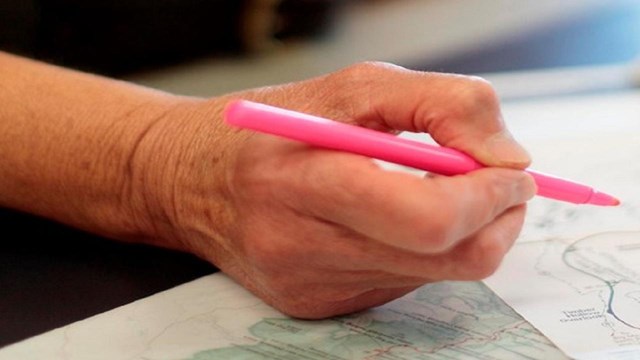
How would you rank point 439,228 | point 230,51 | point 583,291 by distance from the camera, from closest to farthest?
point 439,228 → point 583,291 → point 230,51

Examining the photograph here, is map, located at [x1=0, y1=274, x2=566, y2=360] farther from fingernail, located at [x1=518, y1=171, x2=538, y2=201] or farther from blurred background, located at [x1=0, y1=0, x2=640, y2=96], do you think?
blurred background, located at [x1=0, y1=0, x2=640, y2=96]

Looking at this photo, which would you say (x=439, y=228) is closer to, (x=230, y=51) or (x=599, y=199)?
(x=599, y=199)

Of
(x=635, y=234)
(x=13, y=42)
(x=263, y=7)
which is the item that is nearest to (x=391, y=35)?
(x=263, y=7)

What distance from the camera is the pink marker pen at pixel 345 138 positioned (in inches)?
15.8

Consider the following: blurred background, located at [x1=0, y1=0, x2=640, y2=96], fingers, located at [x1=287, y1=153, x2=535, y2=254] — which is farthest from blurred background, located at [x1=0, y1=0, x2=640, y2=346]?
fingers, located at [x1=287, y1=153, x2=535, y2=254]

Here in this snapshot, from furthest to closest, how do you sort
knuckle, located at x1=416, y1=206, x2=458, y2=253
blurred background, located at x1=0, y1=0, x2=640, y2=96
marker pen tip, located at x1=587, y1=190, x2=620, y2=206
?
blurred background, located at x1=0, y1=0, x2=640, y2=96 < marker pen tip, located at x1=587, y1=190, x2=620, y2=206 < knuckle, located at x1=416, y1=206, x2=458, y2=253

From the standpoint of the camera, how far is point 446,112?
449 millimetres

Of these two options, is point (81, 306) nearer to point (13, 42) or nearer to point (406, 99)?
point (406, 99)

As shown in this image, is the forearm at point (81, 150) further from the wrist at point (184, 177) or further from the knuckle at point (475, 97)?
the knuckle at point (475, 97)

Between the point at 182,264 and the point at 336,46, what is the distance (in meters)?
0.62

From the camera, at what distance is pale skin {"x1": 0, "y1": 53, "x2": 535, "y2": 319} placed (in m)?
0.42

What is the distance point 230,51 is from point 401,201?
64cm

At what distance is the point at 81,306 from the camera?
0.50m


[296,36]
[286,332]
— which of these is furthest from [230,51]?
[286,332]
